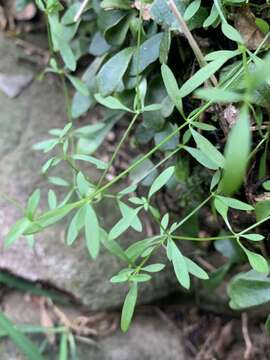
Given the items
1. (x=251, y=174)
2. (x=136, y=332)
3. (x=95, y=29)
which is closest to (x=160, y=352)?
(x=136, y=332)

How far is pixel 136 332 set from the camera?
4.29 feet

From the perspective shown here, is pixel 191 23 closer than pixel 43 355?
Yes

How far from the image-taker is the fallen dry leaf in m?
0.88

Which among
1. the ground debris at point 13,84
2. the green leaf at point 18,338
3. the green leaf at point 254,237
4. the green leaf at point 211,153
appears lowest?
the green leaf at point 18,338

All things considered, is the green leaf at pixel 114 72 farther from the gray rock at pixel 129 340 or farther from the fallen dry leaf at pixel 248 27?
the gray rock at pixel 129 340

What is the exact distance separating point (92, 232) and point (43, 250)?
0.55 meters

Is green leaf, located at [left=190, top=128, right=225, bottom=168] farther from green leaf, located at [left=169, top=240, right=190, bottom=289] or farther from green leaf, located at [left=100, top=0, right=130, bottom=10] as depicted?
green leaf, located at [left=100, top=0, right=130, bottom=10]

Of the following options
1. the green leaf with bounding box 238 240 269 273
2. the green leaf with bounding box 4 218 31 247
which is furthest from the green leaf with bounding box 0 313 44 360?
the green leaf with bounding box 238 240 269 273

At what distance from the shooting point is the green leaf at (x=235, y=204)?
79cm

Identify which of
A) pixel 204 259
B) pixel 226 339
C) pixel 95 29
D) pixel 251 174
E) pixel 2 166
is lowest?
pixel 226 339

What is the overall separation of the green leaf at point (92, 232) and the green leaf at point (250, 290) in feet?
1.09

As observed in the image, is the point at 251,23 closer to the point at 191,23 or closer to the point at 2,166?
the point at 191,23

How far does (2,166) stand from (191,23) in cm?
62

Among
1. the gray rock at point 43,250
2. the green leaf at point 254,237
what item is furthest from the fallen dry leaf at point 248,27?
the gray rock at point 43,250
